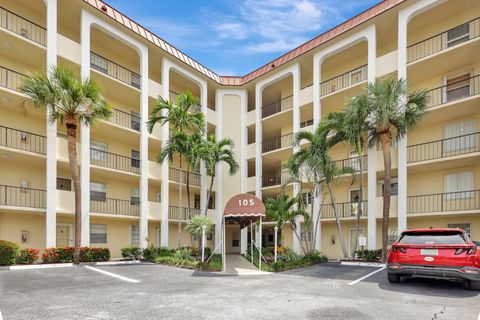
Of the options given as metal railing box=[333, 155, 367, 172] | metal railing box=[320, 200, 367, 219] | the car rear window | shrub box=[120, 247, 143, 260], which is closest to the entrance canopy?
the car rear window

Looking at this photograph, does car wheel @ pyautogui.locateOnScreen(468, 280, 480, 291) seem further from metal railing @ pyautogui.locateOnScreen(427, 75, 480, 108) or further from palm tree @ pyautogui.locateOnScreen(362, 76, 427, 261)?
metal railing @ pyautogui.locateOnScreen(427, 75, 480, 108)

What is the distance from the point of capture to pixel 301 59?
2542 cm

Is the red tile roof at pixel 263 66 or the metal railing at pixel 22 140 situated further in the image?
the red tile roof at pixel 263 66

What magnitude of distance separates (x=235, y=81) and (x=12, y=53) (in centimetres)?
1685

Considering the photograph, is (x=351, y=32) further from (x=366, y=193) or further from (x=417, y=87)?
(x=366, y=193)

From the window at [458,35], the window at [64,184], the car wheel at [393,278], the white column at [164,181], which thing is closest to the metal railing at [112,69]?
the white column at [164,181]

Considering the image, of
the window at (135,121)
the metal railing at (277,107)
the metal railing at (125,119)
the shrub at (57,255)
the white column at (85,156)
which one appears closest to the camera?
the shrub at (57,255)

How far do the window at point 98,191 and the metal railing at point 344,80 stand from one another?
16.9 metres

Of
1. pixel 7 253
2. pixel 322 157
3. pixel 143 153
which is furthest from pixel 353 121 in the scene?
pixel 7 253

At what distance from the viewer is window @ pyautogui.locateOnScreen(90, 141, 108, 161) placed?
2177 cm

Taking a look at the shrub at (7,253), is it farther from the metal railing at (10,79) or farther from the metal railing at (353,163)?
the metal railing at (353,163)

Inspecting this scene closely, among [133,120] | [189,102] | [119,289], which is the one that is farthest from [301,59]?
[119,289]

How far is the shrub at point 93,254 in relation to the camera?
17.6 m

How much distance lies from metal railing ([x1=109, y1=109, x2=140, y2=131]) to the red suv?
18.7 metres
